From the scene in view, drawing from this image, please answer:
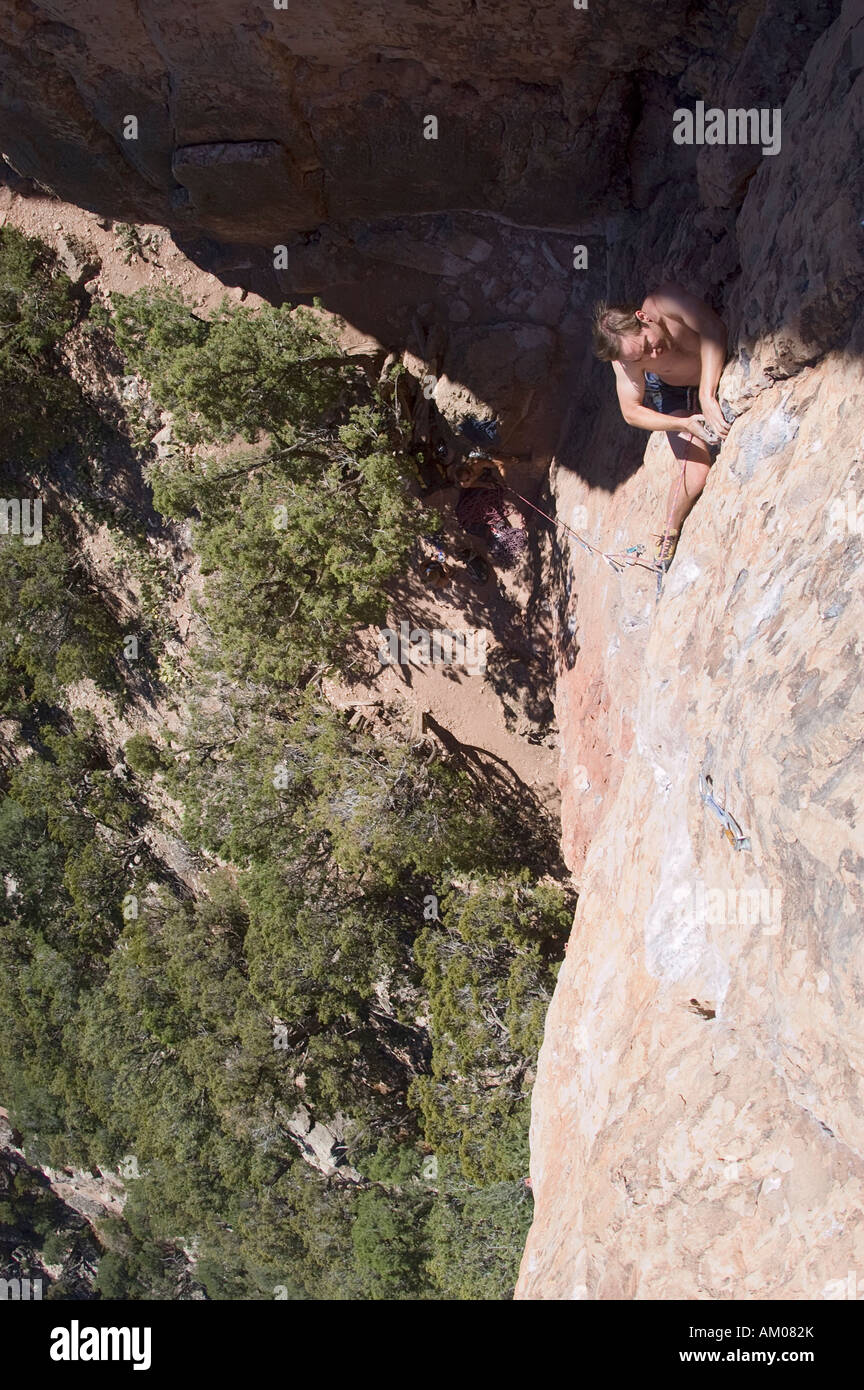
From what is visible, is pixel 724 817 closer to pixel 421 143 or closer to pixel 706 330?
pixel 706 330

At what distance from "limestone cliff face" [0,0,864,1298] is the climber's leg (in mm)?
357

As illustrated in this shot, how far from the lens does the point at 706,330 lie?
6.27m

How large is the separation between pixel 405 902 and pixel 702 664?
697cm

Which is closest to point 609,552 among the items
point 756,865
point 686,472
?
point 686,472

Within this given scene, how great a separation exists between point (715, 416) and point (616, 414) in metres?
2.77

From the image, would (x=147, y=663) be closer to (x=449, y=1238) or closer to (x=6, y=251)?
(x=6, y=251)

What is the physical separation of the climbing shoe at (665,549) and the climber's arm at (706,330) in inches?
44.6

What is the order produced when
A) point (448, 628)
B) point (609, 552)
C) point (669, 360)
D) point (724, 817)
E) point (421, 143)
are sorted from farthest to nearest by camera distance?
1. point (448, 628)
2. point (609, 552)
3. point (421, 143)
4. point (669, 360)
5. point (724, 817)

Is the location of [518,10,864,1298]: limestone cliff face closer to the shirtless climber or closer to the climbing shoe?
the shirtless climber

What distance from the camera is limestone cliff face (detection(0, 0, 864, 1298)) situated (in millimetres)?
4898

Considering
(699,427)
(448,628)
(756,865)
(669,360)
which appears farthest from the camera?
(448,628)

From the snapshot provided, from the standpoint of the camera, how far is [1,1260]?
21.5 metres

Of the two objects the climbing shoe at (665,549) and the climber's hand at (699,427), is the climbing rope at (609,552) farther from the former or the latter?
the climber's hand at (699,427)

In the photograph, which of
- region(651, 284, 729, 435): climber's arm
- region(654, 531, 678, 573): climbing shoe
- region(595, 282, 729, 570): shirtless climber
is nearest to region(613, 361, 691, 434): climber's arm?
region(595, 282, 729, 570): shirtless climber
